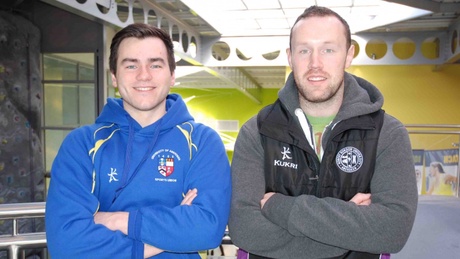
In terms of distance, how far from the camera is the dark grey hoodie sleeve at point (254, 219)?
1371 mm

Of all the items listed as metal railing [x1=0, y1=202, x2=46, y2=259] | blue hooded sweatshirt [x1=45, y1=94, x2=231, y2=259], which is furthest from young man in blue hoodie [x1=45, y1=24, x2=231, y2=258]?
metal railing [x1=0, y1=202, x2=46, y2=259]

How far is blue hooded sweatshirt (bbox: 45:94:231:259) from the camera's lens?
4.42ft

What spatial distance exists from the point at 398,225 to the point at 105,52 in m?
4.47

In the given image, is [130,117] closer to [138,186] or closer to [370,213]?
[138,186]

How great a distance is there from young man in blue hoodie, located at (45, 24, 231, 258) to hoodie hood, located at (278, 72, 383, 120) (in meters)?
0.34

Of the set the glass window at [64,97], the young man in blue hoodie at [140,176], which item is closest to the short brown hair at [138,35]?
the young man in blue hoodie at [140,176]

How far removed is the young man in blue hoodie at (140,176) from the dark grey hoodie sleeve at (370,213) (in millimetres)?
275

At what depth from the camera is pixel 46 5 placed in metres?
5.52

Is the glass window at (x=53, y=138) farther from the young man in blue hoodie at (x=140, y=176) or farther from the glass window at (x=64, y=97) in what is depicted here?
the young man in blue hoodie at (x=140, y=176)

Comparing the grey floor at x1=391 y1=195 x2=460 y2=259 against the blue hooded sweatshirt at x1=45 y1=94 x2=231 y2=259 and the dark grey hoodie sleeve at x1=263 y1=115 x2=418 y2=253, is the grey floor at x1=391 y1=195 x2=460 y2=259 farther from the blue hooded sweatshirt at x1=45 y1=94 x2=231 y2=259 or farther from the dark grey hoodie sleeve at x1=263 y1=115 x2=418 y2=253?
the blue hooded sweatshirt at x1=45 y1=94 x2=231 y2=259

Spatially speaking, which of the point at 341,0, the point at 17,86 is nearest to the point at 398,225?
the point at 341,0

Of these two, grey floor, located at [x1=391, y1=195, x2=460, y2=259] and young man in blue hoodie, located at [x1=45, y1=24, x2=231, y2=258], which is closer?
young man in blue hoodie, located at [x1=45, y1=24, x2=231, y2=258]

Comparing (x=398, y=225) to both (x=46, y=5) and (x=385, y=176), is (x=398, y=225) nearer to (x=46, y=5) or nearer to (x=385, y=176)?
(x=385, y=176)

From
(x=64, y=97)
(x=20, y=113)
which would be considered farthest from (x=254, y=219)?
(x=64, y=97)
